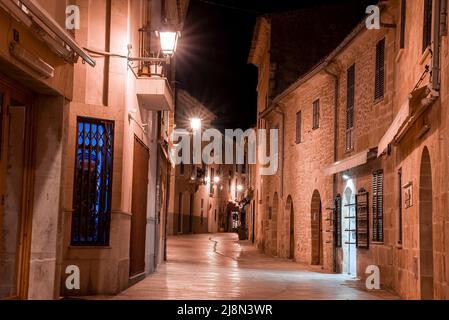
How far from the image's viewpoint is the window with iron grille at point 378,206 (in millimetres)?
15117

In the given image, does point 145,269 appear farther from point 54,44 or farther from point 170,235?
point 170,235

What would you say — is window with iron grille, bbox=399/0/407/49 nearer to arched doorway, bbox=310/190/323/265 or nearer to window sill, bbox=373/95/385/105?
window sill, bbox=373/95/385/105

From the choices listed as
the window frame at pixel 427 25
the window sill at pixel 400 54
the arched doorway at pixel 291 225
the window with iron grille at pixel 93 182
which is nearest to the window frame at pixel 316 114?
the arched doorway at pixel 291 225

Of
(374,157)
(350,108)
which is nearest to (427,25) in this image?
(374,157)

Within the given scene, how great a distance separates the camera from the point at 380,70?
15.6m

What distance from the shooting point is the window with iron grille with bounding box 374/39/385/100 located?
607 inches

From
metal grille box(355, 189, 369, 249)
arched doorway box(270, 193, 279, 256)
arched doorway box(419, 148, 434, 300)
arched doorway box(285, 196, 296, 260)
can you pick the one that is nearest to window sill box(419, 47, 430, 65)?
arched doorway box(419, 148, 434, 300)

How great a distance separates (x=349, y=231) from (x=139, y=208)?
6702mm

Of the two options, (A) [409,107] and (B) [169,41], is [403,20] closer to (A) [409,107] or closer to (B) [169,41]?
(A) [409,107]

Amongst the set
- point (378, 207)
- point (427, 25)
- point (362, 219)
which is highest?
point (427, 25)

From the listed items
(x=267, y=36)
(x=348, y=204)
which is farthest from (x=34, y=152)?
(x=267, y=36)

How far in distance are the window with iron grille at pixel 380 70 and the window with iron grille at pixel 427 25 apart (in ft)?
15.3

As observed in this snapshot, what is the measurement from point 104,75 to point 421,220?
20.3 feet

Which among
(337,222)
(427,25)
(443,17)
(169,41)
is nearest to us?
(443,17)
